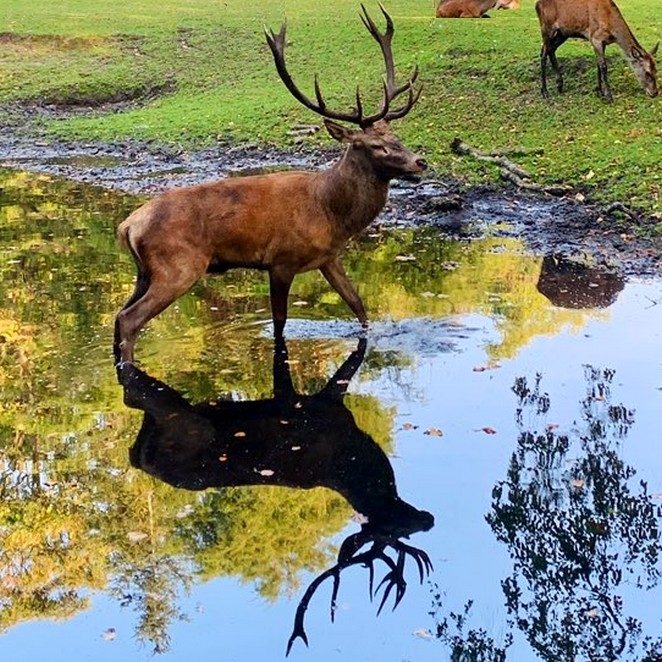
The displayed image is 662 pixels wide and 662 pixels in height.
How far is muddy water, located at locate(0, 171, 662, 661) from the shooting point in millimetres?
4578

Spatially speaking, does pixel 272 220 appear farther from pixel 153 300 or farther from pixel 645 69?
pixel 645 69

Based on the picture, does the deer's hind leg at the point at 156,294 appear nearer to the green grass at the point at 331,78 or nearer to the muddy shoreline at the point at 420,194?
the muddy shoreline at the point at 420,194

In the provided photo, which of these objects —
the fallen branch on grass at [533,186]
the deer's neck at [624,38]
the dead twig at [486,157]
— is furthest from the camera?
the deer's neck at [624,38]

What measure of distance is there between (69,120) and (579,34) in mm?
8569

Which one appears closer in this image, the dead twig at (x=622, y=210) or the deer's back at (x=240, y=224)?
the deer's back at (x=240, y=224)

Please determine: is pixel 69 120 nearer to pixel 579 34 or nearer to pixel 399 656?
pixel 579 34

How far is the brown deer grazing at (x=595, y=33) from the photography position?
14.7m

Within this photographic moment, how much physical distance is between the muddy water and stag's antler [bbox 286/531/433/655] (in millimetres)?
12

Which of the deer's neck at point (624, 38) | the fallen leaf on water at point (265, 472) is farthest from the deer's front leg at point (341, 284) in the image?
the deer's neck at point (624, 38)

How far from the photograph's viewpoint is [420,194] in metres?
12.3

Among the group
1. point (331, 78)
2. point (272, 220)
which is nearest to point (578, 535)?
point (272, 220)

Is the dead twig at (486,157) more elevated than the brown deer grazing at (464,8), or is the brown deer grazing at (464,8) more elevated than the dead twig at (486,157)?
the brown deer grazing at (464,8)

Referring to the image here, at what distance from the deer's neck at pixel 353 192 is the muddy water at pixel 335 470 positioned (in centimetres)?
87

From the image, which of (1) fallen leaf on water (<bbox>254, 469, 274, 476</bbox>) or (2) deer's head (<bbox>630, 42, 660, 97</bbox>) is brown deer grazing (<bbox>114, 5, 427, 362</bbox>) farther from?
(2) deer's head (<bbox>630, 42, 660, 97</bbox>)
